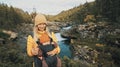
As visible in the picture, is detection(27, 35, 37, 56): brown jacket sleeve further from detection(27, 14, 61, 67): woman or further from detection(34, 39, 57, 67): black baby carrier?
detection(34, 39, 57, 67): black baby carrier

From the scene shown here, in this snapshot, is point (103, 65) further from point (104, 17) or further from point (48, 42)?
point (104, 17)

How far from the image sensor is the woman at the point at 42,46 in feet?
21.2

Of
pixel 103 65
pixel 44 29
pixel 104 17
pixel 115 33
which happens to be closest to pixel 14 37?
pixel 104 17

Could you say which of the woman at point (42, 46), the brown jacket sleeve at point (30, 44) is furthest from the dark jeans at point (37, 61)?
the brown jacket sleeve at point (30, 44)

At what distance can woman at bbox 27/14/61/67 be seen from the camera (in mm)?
6473

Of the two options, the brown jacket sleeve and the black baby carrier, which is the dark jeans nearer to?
the black baby carrier

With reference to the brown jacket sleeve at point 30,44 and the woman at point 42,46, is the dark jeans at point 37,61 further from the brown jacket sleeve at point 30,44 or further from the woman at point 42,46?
the brown jacket sleeve at point 30,44

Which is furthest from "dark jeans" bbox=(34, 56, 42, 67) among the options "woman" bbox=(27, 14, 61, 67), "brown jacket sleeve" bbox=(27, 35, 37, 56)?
"brown jacket sleeve" bbox=(27, 35, 37, 56)

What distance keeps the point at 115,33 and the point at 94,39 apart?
20.1ft

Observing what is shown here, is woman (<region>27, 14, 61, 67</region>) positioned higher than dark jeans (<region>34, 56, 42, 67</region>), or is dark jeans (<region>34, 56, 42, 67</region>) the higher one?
woman (<region>27, 14, 61, 67</region>)

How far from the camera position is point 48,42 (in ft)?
21.7

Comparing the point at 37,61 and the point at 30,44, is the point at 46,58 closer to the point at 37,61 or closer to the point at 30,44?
the point at 37,61

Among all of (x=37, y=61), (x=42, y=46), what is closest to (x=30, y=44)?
(x=42, y=46)

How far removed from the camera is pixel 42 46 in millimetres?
6539
